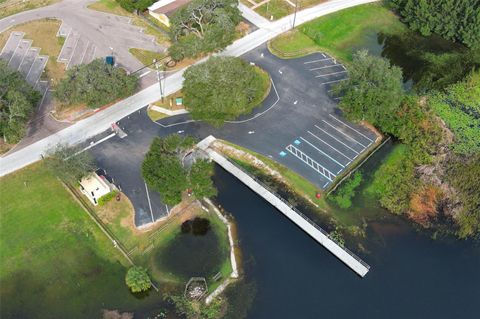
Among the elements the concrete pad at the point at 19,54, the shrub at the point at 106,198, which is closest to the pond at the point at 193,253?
the shrub at the point at 106,198

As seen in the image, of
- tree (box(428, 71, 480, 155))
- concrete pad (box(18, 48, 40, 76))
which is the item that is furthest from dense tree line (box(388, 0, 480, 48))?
concrete pad (box(18, 48, 40, 76))

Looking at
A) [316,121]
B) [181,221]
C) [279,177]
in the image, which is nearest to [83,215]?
[181,221]

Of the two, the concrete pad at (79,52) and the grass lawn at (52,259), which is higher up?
the concrete pad at (79,52)

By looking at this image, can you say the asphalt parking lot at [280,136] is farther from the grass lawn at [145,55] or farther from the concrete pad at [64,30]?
the concrete pad at [64,30]

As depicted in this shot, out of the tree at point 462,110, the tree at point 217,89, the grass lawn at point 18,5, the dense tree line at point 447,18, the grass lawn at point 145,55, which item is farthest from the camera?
the grass lawn at point 18,5

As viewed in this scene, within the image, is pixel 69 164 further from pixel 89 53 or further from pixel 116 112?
pixel 89 53
